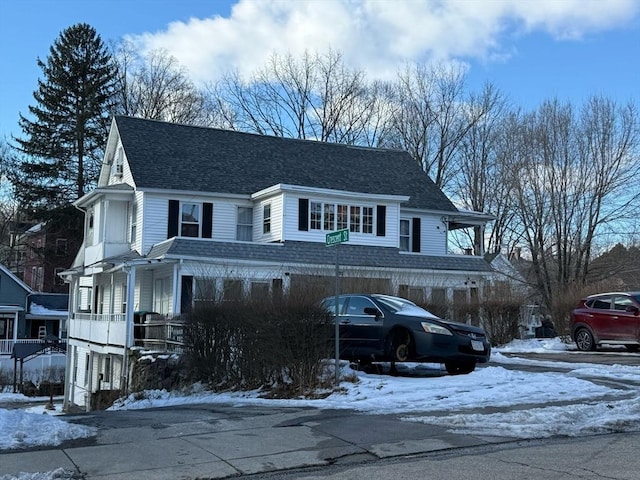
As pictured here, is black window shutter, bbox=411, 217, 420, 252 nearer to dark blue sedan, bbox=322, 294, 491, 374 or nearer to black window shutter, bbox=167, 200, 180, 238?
black window shutter, bbox=167, 200, 180, 238

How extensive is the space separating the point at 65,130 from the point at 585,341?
42827 millimetres

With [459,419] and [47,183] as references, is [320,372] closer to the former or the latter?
[459,419]

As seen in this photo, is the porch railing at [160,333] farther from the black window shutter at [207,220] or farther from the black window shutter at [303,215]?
the black window shutter at [303,215]

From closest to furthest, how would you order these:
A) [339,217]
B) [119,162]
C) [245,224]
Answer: [339,217] < [245,224] < [119,162]

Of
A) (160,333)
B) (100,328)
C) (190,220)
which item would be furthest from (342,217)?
(160,333)

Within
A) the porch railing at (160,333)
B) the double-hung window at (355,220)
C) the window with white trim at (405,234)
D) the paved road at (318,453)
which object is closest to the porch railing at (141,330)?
the porch railing at (160,333)

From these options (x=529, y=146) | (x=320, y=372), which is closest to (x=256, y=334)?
(x=320, y=372)

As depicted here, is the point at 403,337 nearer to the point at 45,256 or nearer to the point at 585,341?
the point at 585,341

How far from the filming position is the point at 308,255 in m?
27.0

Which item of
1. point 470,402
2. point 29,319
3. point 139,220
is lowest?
point 470,402

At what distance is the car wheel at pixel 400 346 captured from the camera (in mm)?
14008

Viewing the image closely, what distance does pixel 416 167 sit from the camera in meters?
36.1

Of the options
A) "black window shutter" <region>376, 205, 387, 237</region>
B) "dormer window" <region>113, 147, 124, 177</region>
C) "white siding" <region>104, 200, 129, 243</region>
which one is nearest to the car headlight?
"black window shutter" <region>376, 205, 387, 237</region>

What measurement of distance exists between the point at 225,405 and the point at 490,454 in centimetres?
549
